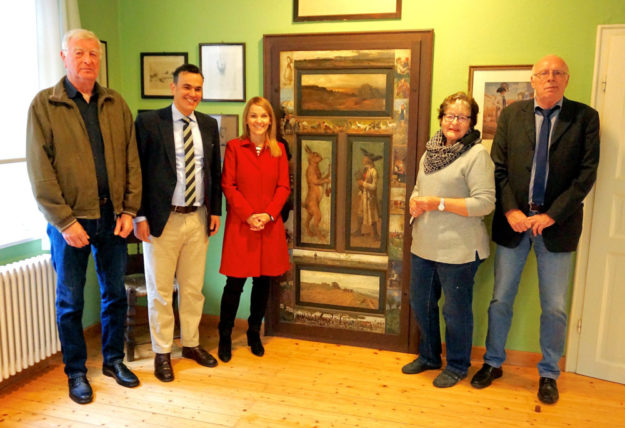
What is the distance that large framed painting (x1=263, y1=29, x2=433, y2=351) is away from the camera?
313 centimetres

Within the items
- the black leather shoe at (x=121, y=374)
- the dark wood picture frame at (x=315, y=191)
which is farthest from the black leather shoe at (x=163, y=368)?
the dark wood picture frame at (x=315, y=191)

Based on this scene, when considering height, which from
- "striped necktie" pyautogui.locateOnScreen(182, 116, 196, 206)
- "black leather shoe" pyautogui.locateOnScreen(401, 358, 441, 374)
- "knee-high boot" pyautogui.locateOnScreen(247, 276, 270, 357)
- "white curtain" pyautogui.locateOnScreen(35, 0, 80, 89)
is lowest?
"black leather shoe" pyautogui.locateOnScreen(401, 358, 441, 374)

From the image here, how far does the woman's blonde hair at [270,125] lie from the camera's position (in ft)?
9.94

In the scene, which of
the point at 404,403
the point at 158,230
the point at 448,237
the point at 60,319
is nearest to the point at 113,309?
the point at 60,319

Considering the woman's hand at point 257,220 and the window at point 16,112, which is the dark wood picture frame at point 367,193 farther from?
the window at point 16,112

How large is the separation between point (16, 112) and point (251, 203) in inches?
52.5

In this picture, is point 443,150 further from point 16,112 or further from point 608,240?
Result: point 16,112

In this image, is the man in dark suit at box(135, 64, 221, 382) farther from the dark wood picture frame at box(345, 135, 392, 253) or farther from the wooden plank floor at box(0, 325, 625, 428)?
the dark wood picture frame at box(345, 135, 392, 253)

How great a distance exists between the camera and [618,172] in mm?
2830

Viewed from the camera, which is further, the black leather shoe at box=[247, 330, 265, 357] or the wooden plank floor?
the black leather shoe at box=[247, 330, 265, 357]

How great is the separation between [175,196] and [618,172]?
92.5 inches

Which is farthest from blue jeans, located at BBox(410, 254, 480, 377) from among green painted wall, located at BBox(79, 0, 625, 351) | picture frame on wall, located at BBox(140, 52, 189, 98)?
picture frame on wall, located at BBox(140, 52, 189, 98)

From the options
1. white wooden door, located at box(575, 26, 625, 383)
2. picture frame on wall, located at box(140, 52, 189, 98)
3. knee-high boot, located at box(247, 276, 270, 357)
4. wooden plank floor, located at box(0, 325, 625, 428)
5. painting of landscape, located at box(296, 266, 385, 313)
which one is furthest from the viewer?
picture frame on wall, located at box(140, 52, 189, 98)

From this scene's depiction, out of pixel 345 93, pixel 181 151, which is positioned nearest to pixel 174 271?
pixel 181 151
